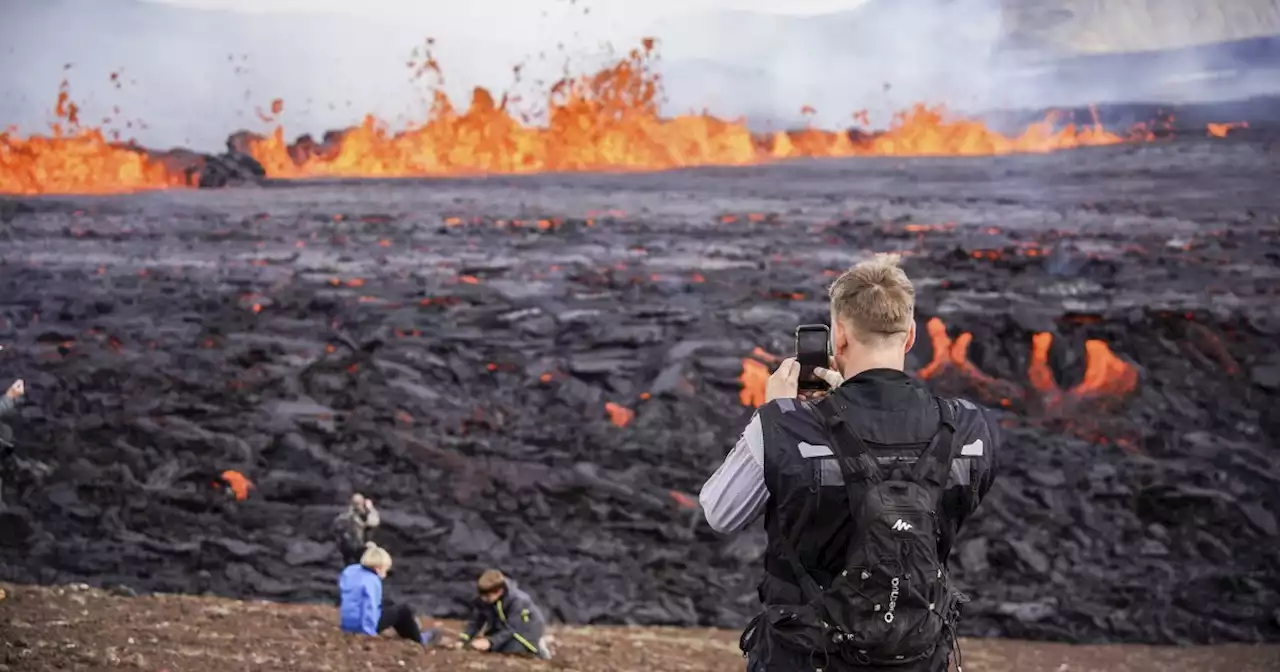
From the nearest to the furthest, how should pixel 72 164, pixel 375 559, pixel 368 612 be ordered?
1. pixel 368 612
2. pixel 375 559
3. pixel 72 164

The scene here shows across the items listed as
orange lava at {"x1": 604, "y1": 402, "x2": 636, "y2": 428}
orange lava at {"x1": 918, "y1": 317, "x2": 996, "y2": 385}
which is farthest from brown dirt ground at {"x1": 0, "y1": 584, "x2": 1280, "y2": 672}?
orange lava at {"x1": 918, "y1": 317, "x2": 996, "y2": 385}

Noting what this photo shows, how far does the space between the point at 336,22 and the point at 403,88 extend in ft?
1.62

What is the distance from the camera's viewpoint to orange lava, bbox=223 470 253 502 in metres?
6.82

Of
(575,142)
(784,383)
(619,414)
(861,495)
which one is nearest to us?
(861,495)

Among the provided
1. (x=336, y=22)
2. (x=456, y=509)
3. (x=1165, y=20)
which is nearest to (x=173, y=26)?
(x=336, y=22)

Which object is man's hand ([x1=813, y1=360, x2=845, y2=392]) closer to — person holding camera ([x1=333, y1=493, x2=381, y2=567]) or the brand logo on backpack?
the brand logo on backpack

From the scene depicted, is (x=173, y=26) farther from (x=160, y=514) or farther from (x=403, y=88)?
(x=160, y=514)

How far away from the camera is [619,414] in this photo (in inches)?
265

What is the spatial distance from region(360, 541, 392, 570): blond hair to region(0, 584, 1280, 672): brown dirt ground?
0.33 m

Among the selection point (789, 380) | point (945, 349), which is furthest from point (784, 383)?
point (945, 349)

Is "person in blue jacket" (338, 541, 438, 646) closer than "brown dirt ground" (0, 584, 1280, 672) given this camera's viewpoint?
No

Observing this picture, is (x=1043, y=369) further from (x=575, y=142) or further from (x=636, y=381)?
(x=575, y=142)

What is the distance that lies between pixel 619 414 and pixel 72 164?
10.8 feet

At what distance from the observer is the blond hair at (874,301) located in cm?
238
